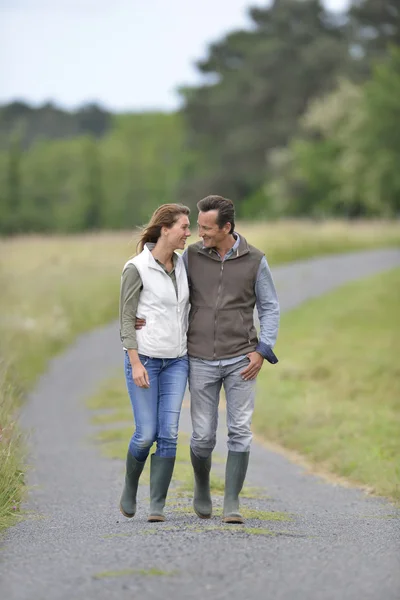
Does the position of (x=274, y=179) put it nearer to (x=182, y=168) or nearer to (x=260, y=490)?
(x=182, y=168)

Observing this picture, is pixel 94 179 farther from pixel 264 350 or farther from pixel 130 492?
pixel 264 350

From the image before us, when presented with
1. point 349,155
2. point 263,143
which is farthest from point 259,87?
point 349,155

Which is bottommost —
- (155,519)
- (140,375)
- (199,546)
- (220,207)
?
(155,519)

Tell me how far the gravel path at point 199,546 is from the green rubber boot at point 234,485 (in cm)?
12

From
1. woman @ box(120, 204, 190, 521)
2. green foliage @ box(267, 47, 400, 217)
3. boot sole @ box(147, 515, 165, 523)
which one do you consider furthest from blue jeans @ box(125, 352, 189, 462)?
green foliage @ box(267, 47, 400, 217)

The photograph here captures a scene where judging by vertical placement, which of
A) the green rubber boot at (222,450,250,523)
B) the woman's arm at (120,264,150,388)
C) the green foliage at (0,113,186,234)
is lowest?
the green foliage at (0,113,186,234)

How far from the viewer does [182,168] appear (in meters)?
74.0

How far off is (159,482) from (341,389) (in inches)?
363

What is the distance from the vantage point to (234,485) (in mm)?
7438

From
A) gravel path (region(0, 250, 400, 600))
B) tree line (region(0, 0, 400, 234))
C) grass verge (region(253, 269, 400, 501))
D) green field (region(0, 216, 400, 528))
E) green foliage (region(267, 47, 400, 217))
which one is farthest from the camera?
tree line (region(0, 0, 400, 234))

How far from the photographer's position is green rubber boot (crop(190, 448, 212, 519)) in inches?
297

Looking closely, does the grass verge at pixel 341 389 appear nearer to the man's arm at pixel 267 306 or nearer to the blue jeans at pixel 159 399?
the man's arm at pixel 267 306

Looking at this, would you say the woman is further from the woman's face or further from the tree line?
the tree line

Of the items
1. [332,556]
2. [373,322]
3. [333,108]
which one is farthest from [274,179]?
[332,556]
